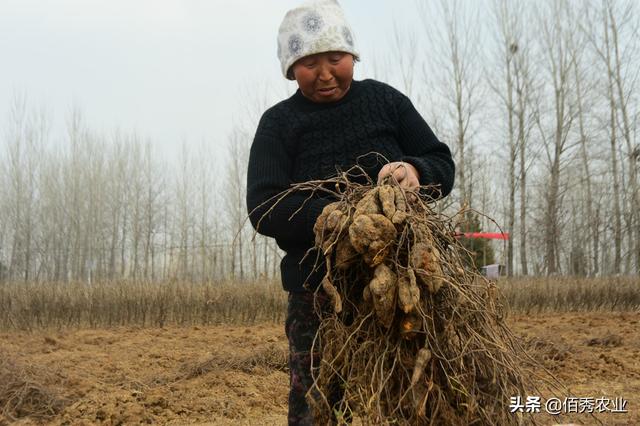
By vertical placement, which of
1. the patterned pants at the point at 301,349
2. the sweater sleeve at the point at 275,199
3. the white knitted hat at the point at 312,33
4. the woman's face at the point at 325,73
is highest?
the white knitted hat at the point at 312,33

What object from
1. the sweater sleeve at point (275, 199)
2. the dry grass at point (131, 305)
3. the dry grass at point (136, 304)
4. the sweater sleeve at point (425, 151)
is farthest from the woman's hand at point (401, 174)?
the dry grass at point (131, 305)

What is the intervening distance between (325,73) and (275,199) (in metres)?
0.41

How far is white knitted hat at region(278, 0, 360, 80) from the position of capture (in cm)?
179

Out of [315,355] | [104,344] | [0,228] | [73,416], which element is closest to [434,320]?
[315,355]

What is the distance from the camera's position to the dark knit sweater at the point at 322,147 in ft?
5.87

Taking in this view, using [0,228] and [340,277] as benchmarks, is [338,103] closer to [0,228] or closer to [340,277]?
[340,277]

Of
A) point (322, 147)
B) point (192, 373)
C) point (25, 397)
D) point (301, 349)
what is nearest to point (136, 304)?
point (192, 373)

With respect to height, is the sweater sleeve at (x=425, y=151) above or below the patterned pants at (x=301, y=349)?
above

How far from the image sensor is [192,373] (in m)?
5.54

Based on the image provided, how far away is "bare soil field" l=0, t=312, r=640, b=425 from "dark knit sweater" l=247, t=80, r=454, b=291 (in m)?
2.25

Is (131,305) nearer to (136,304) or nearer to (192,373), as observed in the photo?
(136,304)

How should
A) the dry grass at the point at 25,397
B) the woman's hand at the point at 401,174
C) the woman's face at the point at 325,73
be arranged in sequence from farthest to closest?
the dry grass at the point at 25,397, the woman's face at the point at 325,73, the woman's hand at the point at 401,174

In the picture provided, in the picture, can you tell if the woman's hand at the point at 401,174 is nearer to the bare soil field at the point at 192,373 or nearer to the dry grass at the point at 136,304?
the bare soil field at the point at 192,373

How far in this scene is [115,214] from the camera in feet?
64.2
